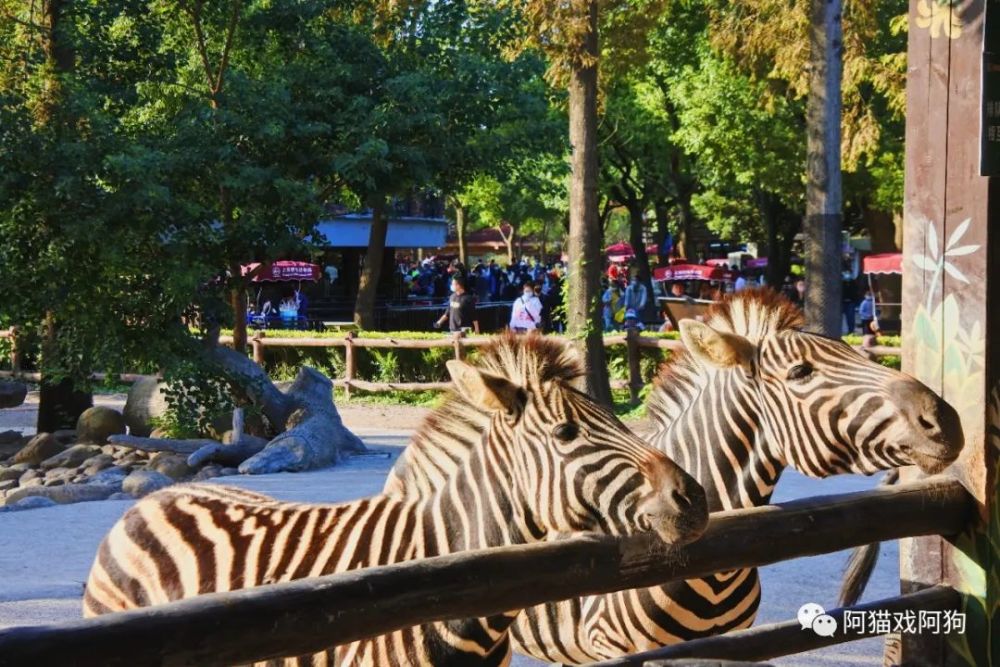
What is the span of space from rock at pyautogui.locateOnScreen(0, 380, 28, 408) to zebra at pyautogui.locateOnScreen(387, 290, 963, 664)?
17182 millimetres

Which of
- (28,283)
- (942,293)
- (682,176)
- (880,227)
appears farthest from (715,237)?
(942,293)

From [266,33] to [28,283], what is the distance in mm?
4683

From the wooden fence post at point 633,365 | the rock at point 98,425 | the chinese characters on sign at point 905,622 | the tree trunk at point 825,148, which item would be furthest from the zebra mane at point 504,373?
the wooden fence post at point 633,365

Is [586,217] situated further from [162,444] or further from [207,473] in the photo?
[162,444]

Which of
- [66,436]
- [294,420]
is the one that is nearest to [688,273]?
[294,420]

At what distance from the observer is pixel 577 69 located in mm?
14836

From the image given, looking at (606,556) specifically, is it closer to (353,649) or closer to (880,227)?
(353,649)

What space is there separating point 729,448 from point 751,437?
0.09m

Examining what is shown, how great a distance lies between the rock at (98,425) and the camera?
596 inches

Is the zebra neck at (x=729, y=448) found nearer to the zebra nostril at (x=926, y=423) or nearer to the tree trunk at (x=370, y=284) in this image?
the zebra nostril at (x=926, y=423)

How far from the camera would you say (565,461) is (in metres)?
3.41

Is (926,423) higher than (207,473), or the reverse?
(926,423)

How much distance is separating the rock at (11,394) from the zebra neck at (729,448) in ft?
57.0

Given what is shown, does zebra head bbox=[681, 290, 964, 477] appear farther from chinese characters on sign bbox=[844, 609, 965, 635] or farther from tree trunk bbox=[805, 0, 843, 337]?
tree trunk bbox=[805, 0, 843, 337]
